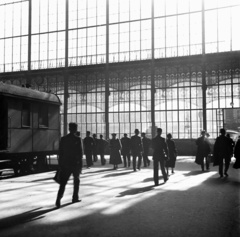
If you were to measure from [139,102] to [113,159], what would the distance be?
9.42m

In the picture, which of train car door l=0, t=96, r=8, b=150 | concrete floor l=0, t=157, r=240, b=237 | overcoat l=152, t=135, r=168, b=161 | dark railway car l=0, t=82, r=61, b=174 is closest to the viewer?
concrete floor l=0, t=157, r=240, b=237

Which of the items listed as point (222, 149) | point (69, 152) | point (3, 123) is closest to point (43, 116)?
point (3, 123)

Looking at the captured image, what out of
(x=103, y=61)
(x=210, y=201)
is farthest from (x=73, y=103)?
(x=210, y=201)

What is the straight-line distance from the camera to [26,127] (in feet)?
41.7

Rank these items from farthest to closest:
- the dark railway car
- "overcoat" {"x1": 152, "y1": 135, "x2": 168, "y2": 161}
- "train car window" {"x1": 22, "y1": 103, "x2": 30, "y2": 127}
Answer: "train car window" {"x1": 22, "y1": 103, "x2": 30, "y2": 127}
the dark railway car
"overcoat" {"x1": 152, "y1": 135, "x2": 168, "y2": 161}

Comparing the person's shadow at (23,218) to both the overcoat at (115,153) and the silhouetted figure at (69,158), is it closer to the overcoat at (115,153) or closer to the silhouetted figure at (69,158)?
the silhouetted figure at (69,158)

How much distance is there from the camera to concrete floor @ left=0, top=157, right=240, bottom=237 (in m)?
5.11

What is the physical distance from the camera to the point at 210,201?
7.42 metres

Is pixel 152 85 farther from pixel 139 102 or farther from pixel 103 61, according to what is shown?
pixel 103 61

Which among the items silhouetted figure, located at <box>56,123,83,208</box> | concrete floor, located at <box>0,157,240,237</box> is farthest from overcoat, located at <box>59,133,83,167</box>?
concrete floor, located at <box>0,157,240,237</box>

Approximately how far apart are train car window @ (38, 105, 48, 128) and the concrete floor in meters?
4.03

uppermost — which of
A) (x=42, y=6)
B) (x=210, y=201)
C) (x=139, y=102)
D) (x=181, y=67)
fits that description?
(x=42, y=6)

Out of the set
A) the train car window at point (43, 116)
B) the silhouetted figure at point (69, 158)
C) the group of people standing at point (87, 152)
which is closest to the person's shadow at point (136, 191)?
the group of people standing at point (87, 152)

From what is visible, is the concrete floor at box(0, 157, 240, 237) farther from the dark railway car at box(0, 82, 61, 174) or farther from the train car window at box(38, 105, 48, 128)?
the train car window at box(38, 105, 48, 128)
